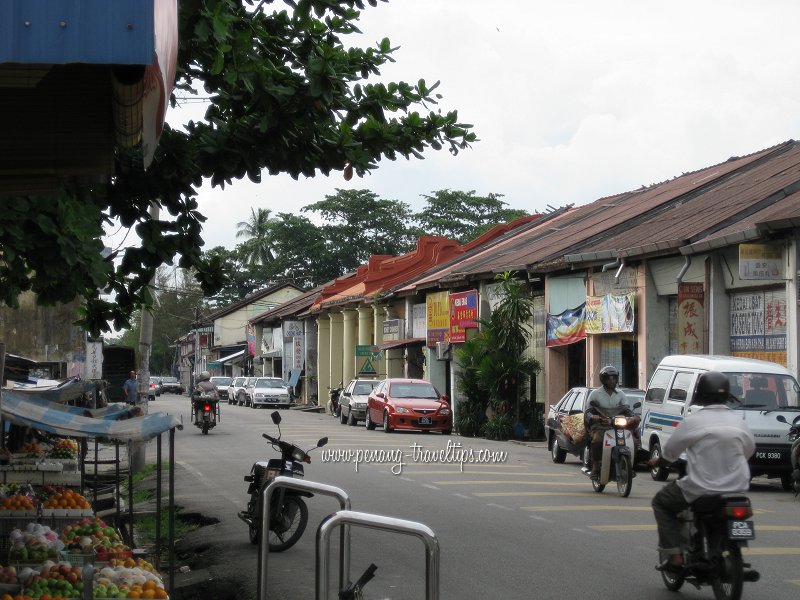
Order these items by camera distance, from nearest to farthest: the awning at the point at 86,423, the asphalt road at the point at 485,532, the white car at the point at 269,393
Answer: the awning at the point at 86,423 < the asphalt road at the point at 485,532 < the white car at the point at 269,393

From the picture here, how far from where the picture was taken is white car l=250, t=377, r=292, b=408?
2240 inches

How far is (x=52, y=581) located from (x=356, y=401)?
30468 millimetres

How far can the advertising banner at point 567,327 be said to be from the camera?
1203 inches

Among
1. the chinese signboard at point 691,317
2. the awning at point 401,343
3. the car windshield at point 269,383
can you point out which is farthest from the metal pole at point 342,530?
the car windshield at point 269,383

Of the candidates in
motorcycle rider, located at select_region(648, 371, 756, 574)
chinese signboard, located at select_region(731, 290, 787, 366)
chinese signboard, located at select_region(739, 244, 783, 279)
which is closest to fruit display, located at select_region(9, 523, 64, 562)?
motorcycle rider, located at select_region(648, 371, 756, 574)

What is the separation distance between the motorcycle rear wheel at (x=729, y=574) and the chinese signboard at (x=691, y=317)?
56.2 ft

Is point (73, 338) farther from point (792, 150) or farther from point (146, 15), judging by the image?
point (146, 15)

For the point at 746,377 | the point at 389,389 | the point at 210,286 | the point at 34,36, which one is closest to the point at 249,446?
the point at 389,389

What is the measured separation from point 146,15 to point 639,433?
18.3 meters

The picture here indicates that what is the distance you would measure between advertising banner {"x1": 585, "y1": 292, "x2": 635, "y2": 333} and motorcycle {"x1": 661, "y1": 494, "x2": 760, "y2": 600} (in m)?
19.5

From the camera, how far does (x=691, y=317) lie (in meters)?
24.7

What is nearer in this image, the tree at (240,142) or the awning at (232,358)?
the tree at (240,142)

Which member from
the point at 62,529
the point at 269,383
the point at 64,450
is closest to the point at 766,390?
the point at 64,450

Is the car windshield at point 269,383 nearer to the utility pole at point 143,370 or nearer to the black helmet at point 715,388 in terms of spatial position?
the utility pole at point 143,370
